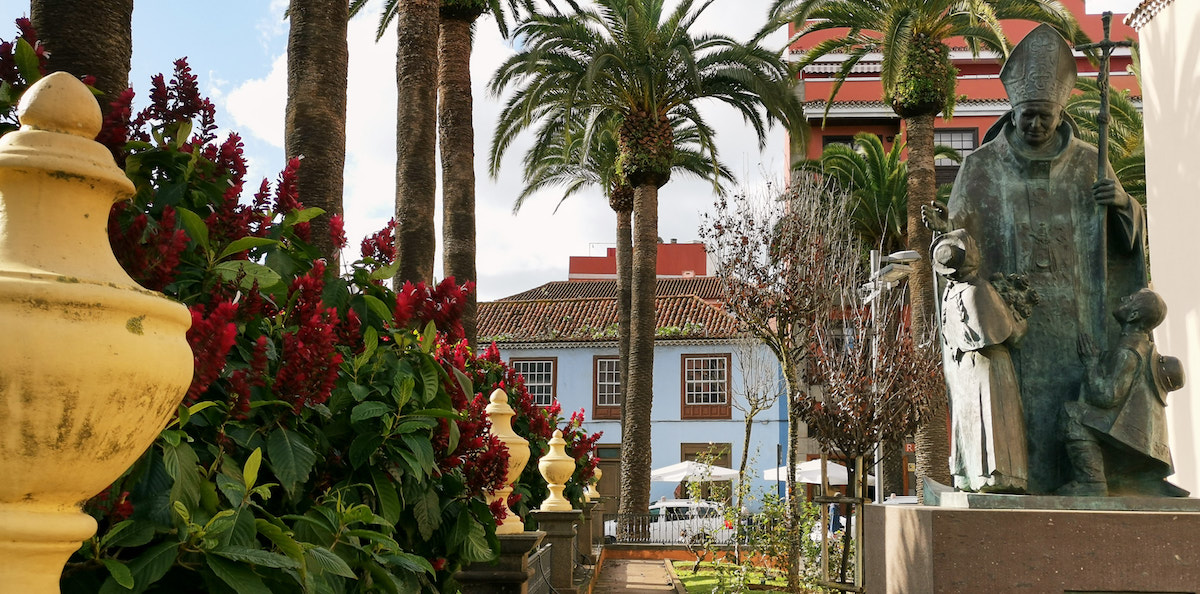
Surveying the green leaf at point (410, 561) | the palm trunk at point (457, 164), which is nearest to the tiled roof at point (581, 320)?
the palm trunk at point (457, 164)

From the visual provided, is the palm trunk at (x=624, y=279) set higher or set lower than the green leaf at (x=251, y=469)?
higher

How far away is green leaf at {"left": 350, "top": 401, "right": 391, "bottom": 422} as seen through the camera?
349 cm

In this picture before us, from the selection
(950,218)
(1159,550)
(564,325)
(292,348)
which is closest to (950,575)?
(1159,550)

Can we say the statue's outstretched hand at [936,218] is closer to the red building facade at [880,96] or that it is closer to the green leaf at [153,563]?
the green leaf at [153,563]

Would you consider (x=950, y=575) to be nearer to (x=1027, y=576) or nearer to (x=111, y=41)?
(x=1027, y=576)

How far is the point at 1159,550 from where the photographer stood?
4785 mm

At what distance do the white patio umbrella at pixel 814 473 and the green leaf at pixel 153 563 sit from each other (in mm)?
23424

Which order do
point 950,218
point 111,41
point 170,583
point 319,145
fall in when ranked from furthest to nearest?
point 319,145 < point 950,218 < point 111,41 < point 170,583

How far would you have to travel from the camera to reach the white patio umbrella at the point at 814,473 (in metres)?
27.6

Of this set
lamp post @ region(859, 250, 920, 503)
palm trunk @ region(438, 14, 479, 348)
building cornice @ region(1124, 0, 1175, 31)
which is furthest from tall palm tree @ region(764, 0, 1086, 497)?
palm trunk @ region(438, 14, 479, 348)

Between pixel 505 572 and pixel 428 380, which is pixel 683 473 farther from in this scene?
pixel 428 380

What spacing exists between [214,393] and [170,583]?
0.72 m

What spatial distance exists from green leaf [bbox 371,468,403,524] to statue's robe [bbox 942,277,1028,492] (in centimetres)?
312

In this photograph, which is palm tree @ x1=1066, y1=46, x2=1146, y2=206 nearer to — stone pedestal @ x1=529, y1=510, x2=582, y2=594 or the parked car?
the parked car
